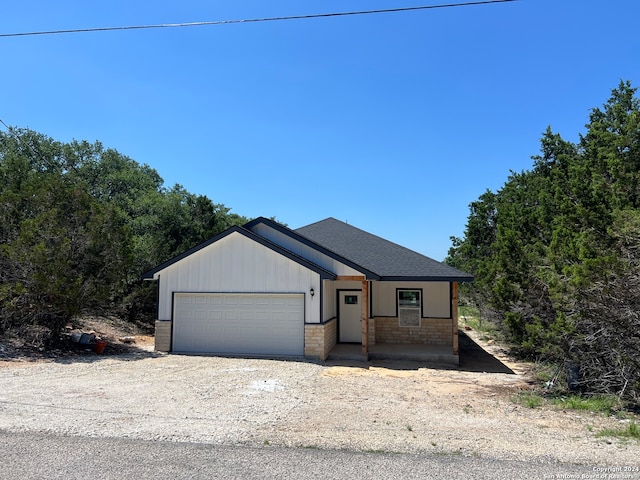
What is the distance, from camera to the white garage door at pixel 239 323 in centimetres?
1263

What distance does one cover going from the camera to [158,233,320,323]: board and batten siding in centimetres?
1257

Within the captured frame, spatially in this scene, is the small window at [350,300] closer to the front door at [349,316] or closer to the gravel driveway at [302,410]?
the front door at [349,316]

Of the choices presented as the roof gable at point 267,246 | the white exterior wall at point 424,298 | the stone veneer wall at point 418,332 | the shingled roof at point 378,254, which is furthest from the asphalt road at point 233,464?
the white exterior wall at point 424,298

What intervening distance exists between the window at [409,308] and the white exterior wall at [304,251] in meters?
3.62

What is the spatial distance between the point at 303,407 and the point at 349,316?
788 centimetres

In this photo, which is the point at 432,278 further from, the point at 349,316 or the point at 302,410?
the point at 302,410

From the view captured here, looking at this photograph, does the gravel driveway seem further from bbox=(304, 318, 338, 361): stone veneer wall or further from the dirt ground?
bbox=(304, 318, 338, 361): stone veneer wall

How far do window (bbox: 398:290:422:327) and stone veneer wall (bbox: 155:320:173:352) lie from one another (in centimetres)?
777

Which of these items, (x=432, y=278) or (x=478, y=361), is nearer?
(x=432, y=278)

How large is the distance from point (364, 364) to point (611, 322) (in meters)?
6.32

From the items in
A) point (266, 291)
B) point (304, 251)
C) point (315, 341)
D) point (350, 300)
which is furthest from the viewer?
point (350, 300)

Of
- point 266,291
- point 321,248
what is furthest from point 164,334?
point 321,248

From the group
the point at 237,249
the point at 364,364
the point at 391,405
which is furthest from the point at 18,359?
the point at 391,405

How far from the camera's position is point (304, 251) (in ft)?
43.7
